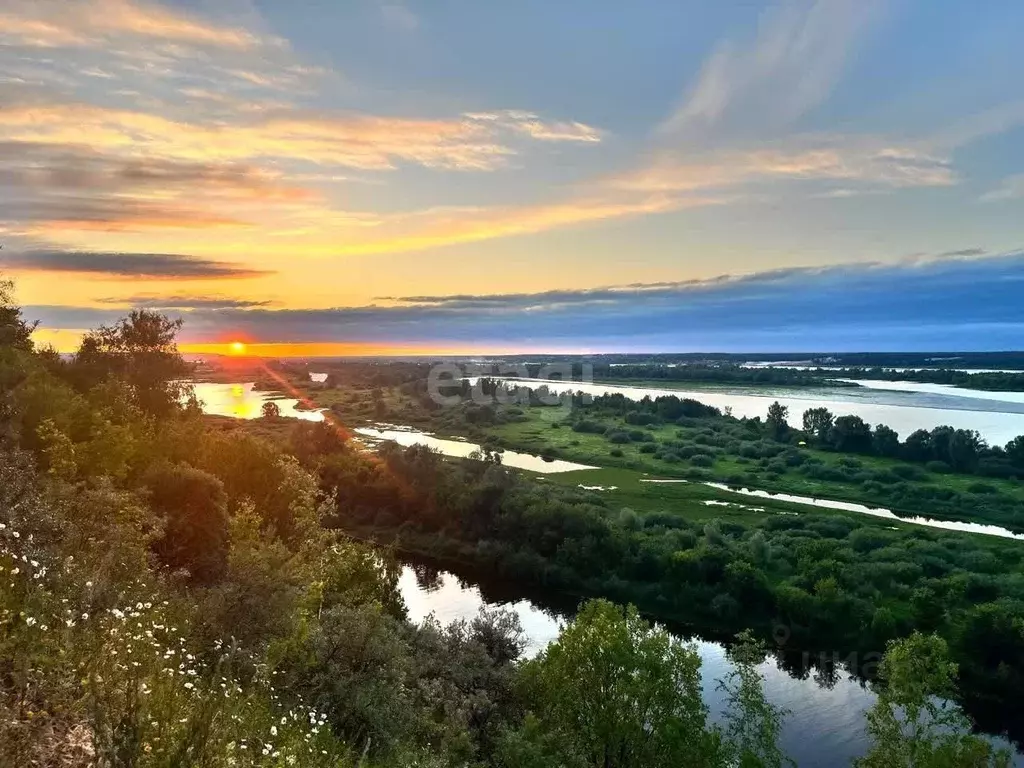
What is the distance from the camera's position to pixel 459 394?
163000 mm

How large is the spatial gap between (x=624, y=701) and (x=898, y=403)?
156m

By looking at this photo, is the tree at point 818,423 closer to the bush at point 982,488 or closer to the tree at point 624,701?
the bush at point 982,488

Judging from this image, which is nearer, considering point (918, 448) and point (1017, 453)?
point (1017, 453)

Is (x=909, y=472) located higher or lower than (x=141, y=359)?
lower

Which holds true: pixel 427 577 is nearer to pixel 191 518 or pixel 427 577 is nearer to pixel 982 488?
pixel 191 518

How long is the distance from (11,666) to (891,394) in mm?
191100

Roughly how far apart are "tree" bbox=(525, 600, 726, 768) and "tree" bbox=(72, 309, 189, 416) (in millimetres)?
32406

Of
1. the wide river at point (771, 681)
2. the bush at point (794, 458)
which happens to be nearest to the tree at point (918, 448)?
the bush at point (794, 458)

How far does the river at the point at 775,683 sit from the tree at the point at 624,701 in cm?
677

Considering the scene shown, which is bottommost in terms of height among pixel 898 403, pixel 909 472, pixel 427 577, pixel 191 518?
pixel 427 577

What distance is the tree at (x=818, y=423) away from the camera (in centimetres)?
10094

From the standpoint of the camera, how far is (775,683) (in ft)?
117

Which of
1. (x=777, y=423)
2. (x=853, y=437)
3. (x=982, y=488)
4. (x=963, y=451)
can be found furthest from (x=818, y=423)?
(x=982, y=488)

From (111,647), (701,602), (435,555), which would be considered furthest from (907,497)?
(111,647)
